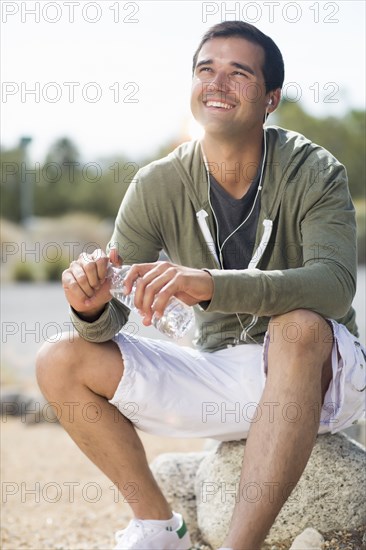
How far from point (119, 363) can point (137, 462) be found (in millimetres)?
371

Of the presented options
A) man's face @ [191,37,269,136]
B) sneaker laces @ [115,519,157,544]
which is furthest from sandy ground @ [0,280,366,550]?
man's face @ [191,37,269,136]

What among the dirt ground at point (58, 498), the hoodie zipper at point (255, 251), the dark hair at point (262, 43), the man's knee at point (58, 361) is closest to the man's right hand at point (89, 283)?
the man's knee at point (58, 361)

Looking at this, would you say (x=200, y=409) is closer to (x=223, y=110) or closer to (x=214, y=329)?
(x=214, y=329)

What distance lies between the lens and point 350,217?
2.96 meters

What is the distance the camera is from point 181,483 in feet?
11.5

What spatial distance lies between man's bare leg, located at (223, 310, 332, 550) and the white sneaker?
518 mm

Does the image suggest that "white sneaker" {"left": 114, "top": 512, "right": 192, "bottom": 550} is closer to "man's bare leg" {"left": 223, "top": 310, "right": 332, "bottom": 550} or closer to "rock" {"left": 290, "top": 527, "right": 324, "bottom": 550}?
"rock" {"left": 290, "top": 527, "right": 324, "bottom": 550}

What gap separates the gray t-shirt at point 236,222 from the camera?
10.3ft

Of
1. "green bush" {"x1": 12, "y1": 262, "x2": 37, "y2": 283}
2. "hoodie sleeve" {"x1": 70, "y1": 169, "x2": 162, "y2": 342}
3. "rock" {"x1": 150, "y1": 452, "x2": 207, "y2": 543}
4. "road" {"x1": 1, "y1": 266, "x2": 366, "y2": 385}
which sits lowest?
"green bush" {"x1": 12, "y1": 262, "x2": 37, "y2": 283}

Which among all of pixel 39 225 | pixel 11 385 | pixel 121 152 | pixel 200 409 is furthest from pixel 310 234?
pixel 121 152

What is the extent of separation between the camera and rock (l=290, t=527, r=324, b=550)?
9.73 ft

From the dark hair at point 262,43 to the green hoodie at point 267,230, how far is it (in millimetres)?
190

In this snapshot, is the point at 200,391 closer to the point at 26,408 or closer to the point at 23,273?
the point at 26,408

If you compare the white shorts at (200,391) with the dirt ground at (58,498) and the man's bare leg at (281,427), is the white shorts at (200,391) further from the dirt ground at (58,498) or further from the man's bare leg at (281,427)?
the dirt ground at (58,498)
